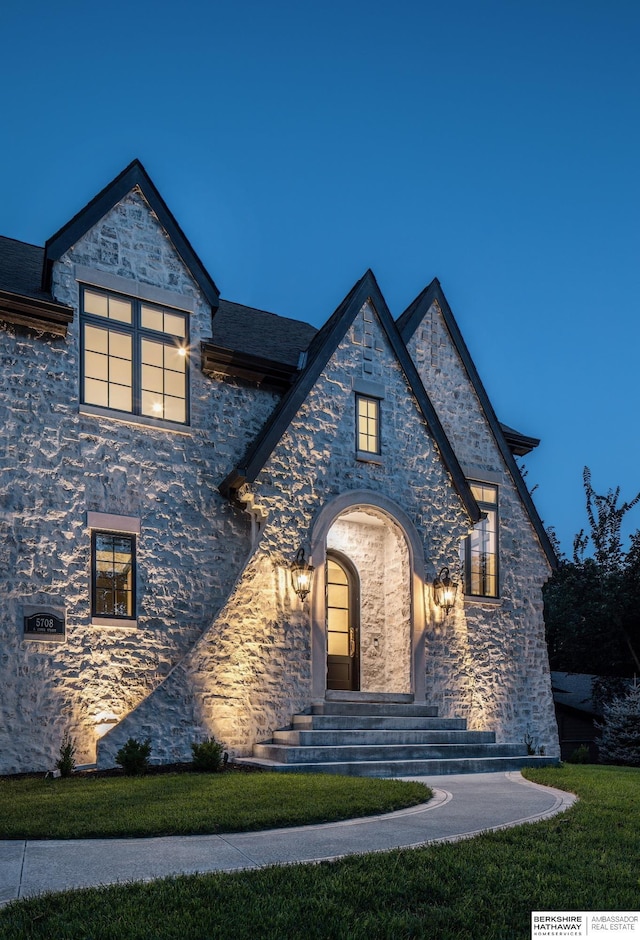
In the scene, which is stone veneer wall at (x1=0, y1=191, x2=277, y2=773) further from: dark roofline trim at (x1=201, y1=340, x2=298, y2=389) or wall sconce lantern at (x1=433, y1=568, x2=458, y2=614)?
wall sconce lantern at (x1=433, y1=568, x2=458, y2=614)

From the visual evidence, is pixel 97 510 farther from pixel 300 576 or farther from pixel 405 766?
pixel 405 766

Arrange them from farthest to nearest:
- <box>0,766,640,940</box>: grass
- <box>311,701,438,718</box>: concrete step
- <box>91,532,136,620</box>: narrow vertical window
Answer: <box>311,701,438,718</box>: concrete step → <box>91,532,136,620</box>: narrow vertical window → <box>0,766,640,940</box>: grass

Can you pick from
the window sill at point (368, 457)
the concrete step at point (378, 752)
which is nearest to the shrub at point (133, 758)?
the concrete step at point (378, 752)

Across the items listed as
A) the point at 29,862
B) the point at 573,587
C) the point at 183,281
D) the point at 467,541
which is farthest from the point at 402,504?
the point at 573,587

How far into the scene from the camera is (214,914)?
514 cm

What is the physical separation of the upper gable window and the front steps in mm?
5711

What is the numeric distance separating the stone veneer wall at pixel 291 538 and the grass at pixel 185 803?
247 centimetres

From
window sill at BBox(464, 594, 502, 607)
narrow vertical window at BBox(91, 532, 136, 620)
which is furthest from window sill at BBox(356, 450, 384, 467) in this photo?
narrow vertical window at BBox(91, 532, 136, 620)

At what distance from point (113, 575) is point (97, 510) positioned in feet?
3.56

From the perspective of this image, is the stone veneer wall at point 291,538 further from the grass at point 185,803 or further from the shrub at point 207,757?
the grass at point 185,803

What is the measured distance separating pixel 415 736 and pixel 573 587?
18776 mm

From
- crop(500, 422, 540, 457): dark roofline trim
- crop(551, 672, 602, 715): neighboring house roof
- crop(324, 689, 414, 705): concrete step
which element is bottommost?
crop(551, 672, 602, 715): neighboring house roof

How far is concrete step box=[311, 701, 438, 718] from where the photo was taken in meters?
15.3

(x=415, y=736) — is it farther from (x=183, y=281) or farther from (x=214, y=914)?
(x=214, y=914)
